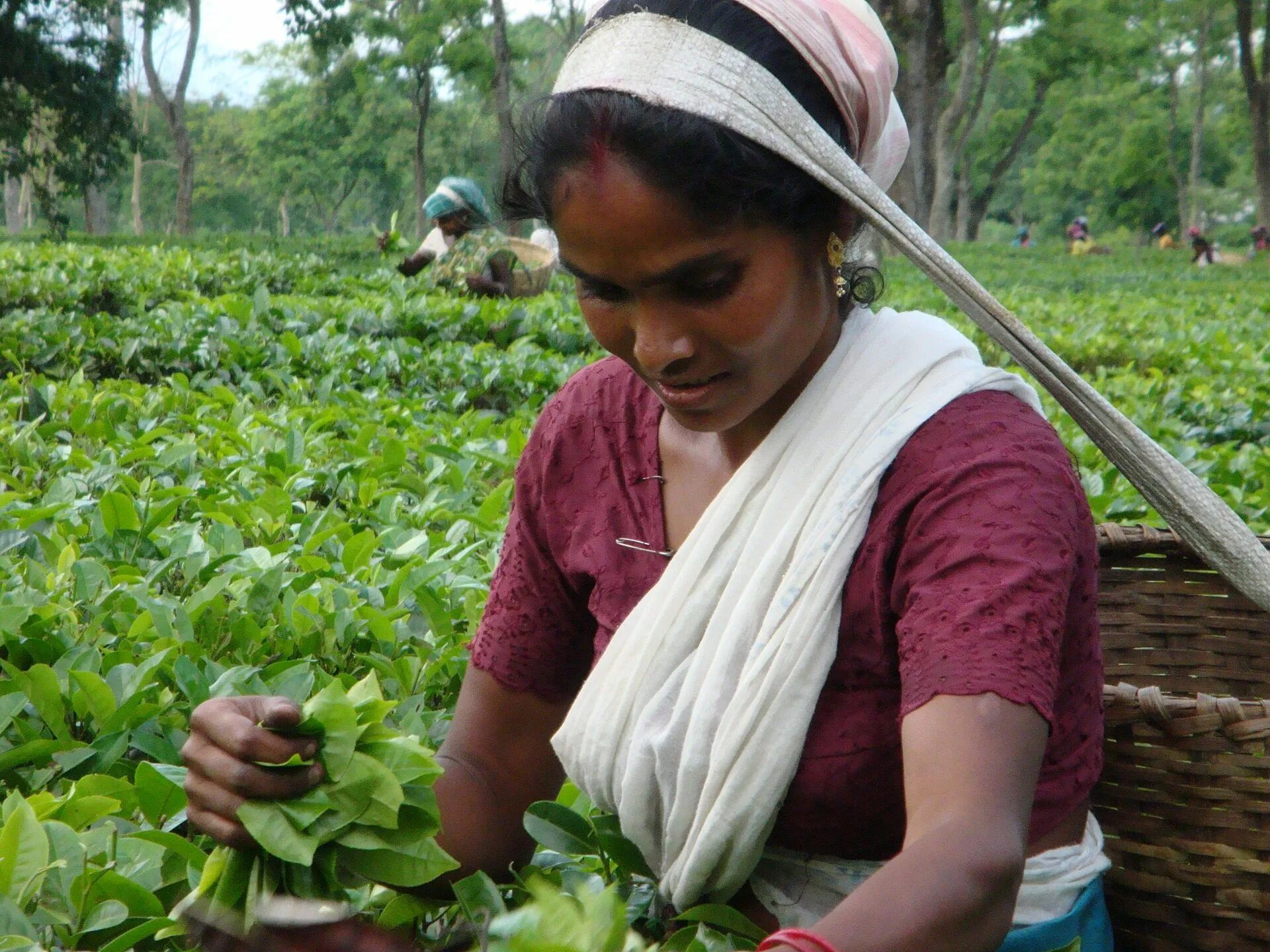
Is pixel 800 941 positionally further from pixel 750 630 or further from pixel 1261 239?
pixel 1261 239

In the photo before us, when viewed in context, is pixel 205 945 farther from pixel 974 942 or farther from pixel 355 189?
pixel 355 189

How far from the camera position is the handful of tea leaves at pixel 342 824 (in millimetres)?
1131

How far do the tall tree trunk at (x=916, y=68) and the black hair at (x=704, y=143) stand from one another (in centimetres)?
702

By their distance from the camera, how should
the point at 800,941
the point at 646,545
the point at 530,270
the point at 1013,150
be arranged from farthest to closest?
the point at 1013,150, the point at 530,270, the point at 646,545, the point at 800,941

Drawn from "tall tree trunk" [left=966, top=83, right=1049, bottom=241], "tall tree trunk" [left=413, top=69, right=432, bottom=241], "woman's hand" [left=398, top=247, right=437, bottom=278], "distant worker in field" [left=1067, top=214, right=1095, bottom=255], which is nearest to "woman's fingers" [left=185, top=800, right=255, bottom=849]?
"woman's hand" [left=398, top=247, right=437, bottom=278]

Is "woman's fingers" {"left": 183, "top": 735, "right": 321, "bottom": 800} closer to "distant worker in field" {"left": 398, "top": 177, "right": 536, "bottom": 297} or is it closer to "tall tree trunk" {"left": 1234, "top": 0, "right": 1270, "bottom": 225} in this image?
"distant worker in field" {"left": 398, "top": 177, "right": 536, "bottom": 297}


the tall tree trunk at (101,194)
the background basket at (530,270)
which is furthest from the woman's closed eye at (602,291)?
the tall tree trunk at (101,194)

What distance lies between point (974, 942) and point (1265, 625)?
4.65ft

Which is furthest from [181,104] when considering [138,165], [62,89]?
[138,165]

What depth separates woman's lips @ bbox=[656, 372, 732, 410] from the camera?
1385mm

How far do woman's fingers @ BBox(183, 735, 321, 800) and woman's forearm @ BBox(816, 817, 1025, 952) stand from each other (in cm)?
44

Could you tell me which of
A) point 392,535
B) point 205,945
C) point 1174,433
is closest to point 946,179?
point 1174,433

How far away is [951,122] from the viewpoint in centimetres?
2120

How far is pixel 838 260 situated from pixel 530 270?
634cm
